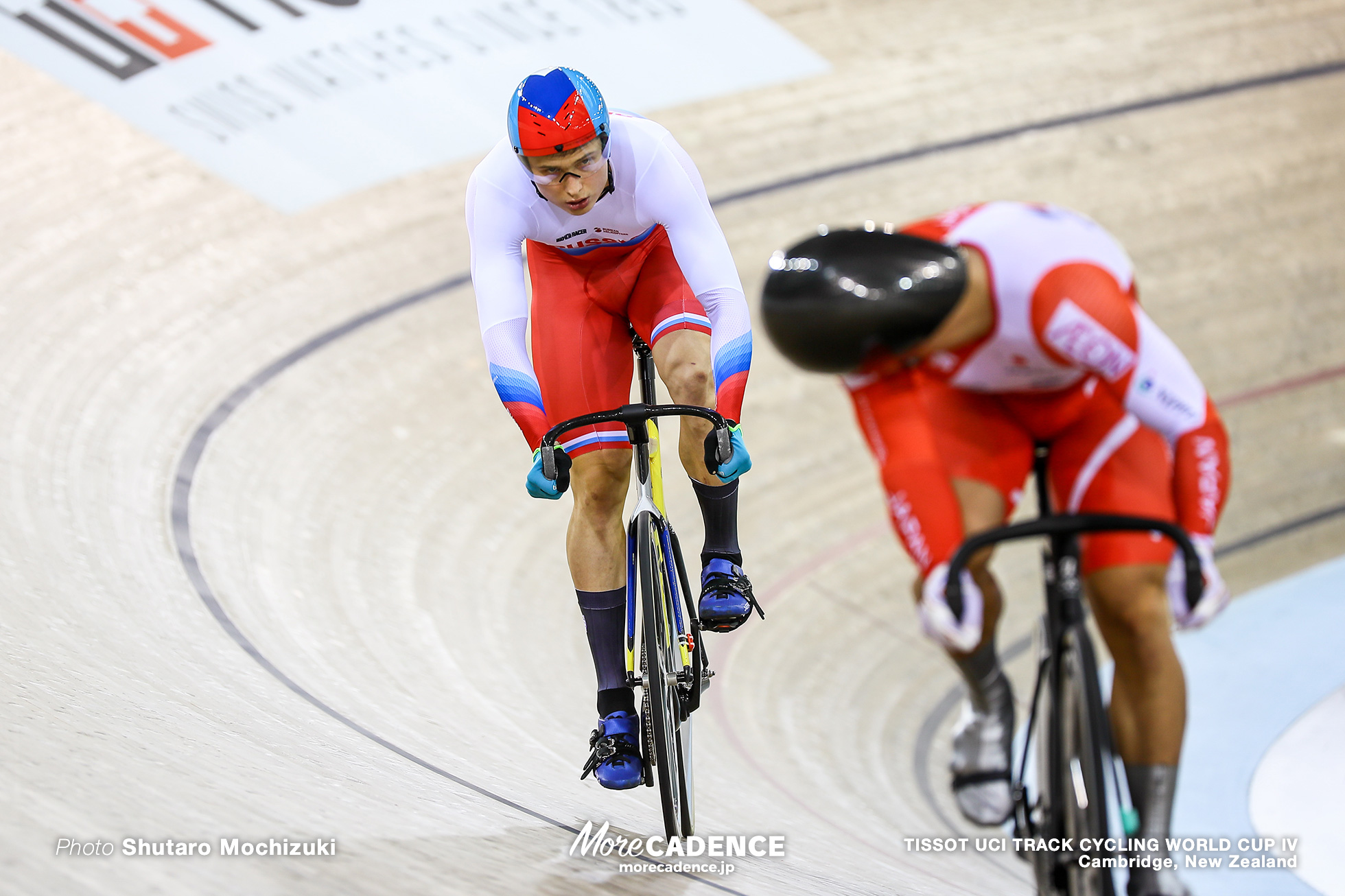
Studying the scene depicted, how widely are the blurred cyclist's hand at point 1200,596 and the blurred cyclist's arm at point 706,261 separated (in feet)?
2.76

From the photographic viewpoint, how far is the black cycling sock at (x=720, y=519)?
8.57 feet

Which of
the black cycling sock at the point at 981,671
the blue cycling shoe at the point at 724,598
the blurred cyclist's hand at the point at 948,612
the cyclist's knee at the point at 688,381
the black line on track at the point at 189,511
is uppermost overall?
the blurred cyclist's hand at the point at 948,612

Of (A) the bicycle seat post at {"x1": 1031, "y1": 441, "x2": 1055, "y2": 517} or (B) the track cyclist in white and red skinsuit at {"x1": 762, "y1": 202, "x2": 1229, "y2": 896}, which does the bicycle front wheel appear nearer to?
(B) the track cyclist in white and red skinsuit at {"x1": 762, "y1": 202, "x2": 1229, "y2": 896}

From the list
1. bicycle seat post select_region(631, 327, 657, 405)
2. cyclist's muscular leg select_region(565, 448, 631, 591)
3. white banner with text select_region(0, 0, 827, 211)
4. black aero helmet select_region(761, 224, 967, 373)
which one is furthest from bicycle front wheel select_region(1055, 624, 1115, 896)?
white banner with text select_region(0, 0, 827, 211)

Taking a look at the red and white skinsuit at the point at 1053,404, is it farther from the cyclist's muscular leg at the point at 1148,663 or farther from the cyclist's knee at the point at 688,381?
the cyclist's knee at the point at 688,381

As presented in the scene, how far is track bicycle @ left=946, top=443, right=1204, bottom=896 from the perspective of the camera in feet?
5.56

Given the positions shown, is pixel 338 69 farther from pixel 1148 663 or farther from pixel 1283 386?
pixel 1148 663

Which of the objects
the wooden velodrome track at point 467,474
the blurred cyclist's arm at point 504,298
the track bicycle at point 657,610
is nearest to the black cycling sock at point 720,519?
the track bicycle at point 657,610

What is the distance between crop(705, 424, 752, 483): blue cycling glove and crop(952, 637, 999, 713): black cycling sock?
1.89 feet

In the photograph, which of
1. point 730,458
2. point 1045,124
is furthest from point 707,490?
point 1045,124

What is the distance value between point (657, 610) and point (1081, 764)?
2.78 feet

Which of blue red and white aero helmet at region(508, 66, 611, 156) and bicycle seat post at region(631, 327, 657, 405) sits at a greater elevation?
blue red and white aero helmet at region(508, 66, 611, 156)

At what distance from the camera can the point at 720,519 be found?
8.61ft

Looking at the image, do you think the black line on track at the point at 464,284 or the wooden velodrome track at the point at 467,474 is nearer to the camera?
the wooden velodrome track at the point at 467,474
